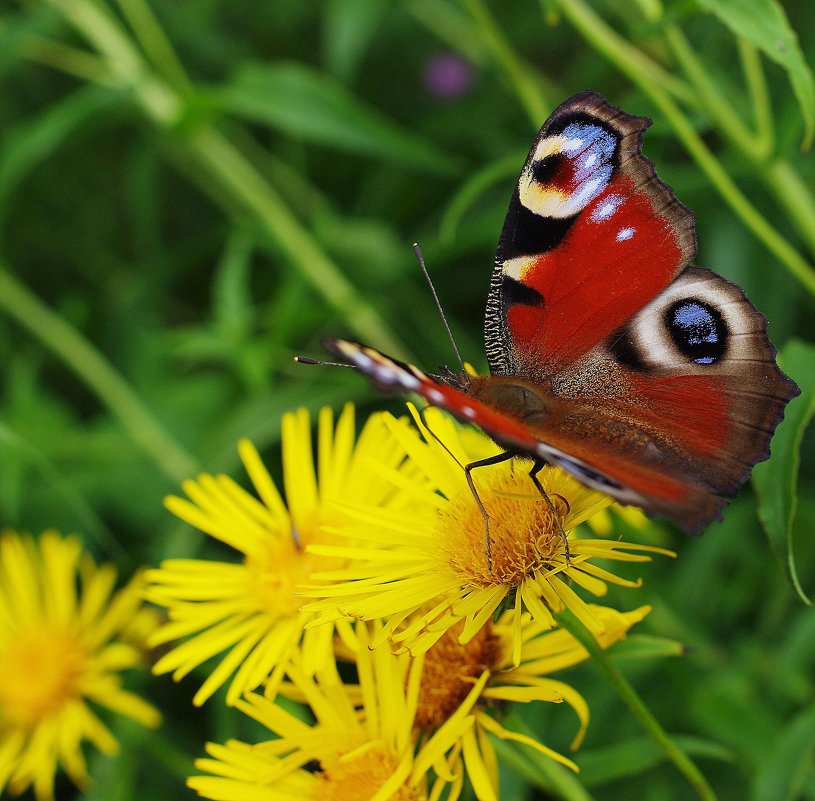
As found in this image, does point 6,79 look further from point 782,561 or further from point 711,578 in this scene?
point 782,561

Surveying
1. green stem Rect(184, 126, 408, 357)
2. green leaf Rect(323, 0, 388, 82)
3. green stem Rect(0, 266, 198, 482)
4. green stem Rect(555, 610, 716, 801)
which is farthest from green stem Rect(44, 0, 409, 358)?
green stem Rect(555, 610, 716, 801)

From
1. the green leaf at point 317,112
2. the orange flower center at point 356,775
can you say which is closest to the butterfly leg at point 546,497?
the orange flower center at point 356,775

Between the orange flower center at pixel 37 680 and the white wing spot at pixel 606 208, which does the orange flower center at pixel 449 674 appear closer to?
the white wing spot at pixel 606 208

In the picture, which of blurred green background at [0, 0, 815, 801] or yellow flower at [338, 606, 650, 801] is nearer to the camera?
yellow flower at [338, 606, 650, 801]

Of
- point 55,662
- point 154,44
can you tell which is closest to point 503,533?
point 55,662

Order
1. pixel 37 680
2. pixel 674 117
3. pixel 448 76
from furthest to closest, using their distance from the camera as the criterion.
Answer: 1. pixel 448 76
2. pixel 37 680
3. pixel 674 117

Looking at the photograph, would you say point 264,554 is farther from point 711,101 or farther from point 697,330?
point 711,101

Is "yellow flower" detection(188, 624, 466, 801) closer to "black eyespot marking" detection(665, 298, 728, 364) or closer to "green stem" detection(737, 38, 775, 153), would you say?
"black eyespot marking" detection(665, 298, 728, 364)
